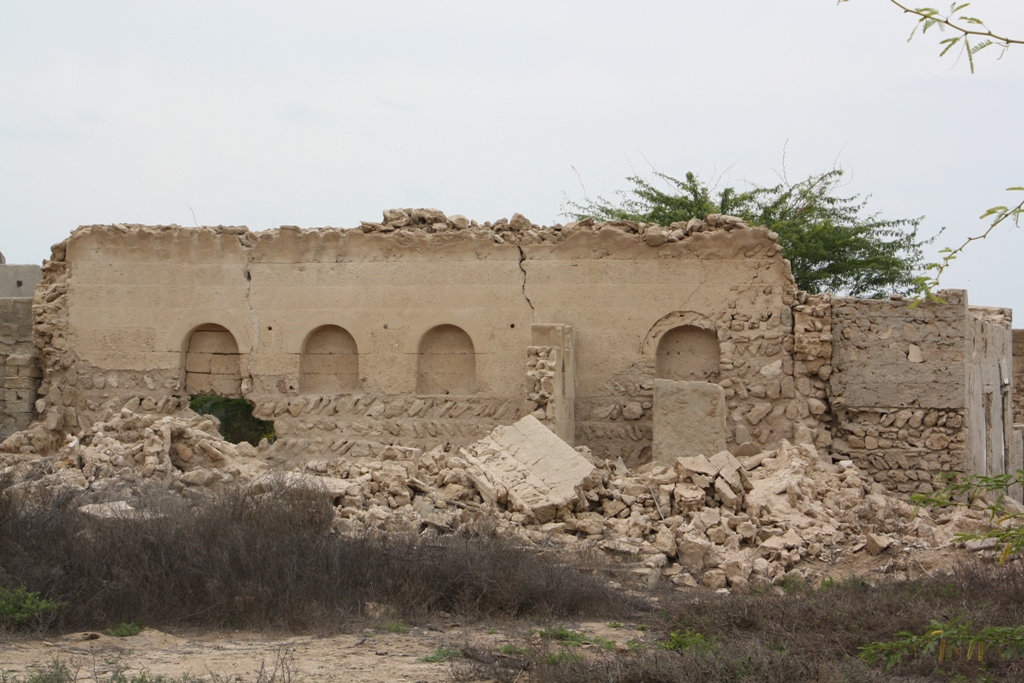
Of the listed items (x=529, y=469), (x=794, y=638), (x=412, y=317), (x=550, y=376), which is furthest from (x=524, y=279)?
(x=794, y=638)

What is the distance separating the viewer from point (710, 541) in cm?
943

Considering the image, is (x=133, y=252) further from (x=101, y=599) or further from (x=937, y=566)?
(x=937, y=566)

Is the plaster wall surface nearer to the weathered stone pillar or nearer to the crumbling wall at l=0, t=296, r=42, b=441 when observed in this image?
the crumbling wall at l=0, t=296, r=42, b=441

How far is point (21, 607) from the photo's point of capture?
666 centimetres

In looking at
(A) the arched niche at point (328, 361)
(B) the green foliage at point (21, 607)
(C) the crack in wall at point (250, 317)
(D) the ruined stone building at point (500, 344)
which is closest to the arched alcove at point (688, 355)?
(D) the ruined stone building at point (500, 344)

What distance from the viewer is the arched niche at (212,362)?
14.1m

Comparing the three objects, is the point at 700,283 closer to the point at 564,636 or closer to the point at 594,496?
the point at 594,496

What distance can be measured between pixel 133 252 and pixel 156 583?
793 centimetres

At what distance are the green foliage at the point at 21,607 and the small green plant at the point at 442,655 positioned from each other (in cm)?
227

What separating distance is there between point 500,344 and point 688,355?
7.30 feet

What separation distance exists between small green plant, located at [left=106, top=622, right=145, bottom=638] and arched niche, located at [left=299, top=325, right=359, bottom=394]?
714 centimetres

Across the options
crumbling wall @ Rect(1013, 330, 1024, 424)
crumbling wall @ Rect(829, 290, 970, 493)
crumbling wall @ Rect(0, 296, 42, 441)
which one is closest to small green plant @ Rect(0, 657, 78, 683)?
crumbling wall @ Rect(0, 296, 42, 441)

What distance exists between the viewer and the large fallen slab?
9.87 m

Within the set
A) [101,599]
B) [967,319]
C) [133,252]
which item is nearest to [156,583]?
[101,599]
